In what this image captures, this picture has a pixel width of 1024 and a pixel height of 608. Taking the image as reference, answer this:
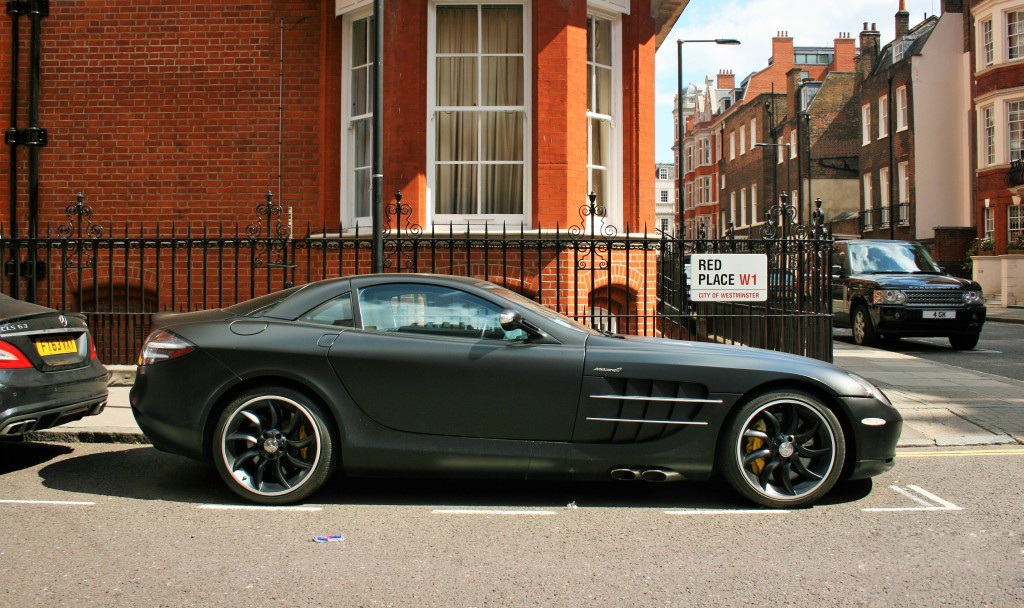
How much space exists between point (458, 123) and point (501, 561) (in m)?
7.03

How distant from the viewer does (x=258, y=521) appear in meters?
4.96

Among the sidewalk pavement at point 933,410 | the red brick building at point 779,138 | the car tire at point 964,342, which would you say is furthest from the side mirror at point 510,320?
the red brick building at point 779,138

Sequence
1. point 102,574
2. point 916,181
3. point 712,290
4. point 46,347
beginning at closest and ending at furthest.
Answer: point 102,574 → point 46,347 → point 712,290 → point 916,181

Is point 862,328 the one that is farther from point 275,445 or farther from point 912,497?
point 275,445

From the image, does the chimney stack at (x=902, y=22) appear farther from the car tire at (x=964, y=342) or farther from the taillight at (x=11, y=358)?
the taillight at (x=11, y=358)

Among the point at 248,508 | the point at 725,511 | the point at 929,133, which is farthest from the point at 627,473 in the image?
the point at 929,133

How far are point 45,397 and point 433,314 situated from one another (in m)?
2.67

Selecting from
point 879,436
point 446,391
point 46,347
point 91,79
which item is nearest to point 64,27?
point 91,79

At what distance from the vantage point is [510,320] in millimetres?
5195

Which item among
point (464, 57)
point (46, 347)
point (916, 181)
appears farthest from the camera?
point (916, 181)

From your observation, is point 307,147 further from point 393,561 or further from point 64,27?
point 393,561

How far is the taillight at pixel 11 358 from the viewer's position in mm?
5742


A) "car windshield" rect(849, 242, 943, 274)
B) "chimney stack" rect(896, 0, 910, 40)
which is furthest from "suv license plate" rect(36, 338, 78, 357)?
"chimney stack" rect(896, 0, 910, 40)

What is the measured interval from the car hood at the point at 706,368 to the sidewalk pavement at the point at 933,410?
7.90 feet
